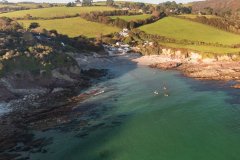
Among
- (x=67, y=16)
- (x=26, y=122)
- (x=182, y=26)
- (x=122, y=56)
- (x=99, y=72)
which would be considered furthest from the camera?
(x=67, y=16)

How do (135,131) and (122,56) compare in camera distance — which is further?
(122,56)

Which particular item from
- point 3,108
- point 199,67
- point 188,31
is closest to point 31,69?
point 3,108

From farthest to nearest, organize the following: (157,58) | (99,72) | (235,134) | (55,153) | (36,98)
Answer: (157,58) < (99,72) < (36,98) < (235,134) < (55,153)

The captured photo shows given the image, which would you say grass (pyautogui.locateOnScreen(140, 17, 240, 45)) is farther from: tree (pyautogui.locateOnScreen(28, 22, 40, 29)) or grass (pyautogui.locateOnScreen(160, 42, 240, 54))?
tree (pyautogui.locateOnScreen(28, 22, 40, 29))

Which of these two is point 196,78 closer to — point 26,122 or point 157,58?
point 157,58

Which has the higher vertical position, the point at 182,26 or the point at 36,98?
the point at 182,26

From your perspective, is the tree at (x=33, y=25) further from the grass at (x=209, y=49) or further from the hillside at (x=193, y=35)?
the grass at (x=209, y=49)

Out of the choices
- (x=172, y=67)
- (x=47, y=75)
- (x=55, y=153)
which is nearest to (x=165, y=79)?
(x=172, y=67)
